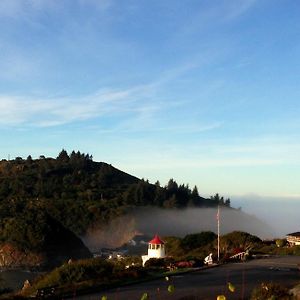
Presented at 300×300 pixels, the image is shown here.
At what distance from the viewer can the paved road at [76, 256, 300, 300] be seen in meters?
22.5

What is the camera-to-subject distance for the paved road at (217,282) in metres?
22.5

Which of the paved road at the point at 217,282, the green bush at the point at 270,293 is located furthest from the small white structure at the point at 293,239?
the green bush at the point at 270,293

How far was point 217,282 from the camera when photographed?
27156 mm

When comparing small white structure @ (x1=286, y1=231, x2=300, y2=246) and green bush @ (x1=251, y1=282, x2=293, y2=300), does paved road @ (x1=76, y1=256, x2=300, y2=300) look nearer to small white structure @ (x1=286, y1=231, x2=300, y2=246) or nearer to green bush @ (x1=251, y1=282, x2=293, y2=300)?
green bush @ (x1=251, y1=282, x2=293, y2=300)

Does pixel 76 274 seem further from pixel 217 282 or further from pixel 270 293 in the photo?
pixel 270 293

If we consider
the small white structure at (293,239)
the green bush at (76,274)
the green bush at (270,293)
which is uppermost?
the small white structure at (293,239)

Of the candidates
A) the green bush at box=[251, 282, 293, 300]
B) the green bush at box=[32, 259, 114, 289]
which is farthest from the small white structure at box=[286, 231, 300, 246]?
the green bush at box=[251, 282, 293, 300]

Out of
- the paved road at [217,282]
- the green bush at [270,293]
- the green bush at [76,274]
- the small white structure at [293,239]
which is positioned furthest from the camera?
the small white structure at [293,239]

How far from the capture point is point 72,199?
571 feet

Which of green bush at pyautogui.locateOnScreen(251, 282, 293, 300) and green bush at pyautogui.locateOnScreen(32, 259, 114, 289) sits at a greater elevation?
green bush at pyautogui.locateOnScreen(251, 282, 293, 300)

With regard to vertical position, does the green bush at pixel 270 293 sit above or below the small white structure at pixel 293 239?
below

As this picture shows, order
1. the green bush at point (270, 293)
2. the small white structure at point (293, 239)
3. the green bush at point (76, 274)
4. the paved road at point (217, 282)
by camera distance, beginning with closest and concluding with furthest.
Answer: the green bush at point (270, 293), the paved road at point (217, 282), the green bush at point (76, 274), the small white structure at point (293, 239)

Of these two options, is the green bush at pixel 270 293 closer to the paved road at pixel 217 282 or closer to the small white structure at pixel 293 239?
the paved road at pixel 217 282

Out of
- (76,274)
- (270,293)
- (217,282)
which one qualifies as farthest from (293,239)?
(270,293)
